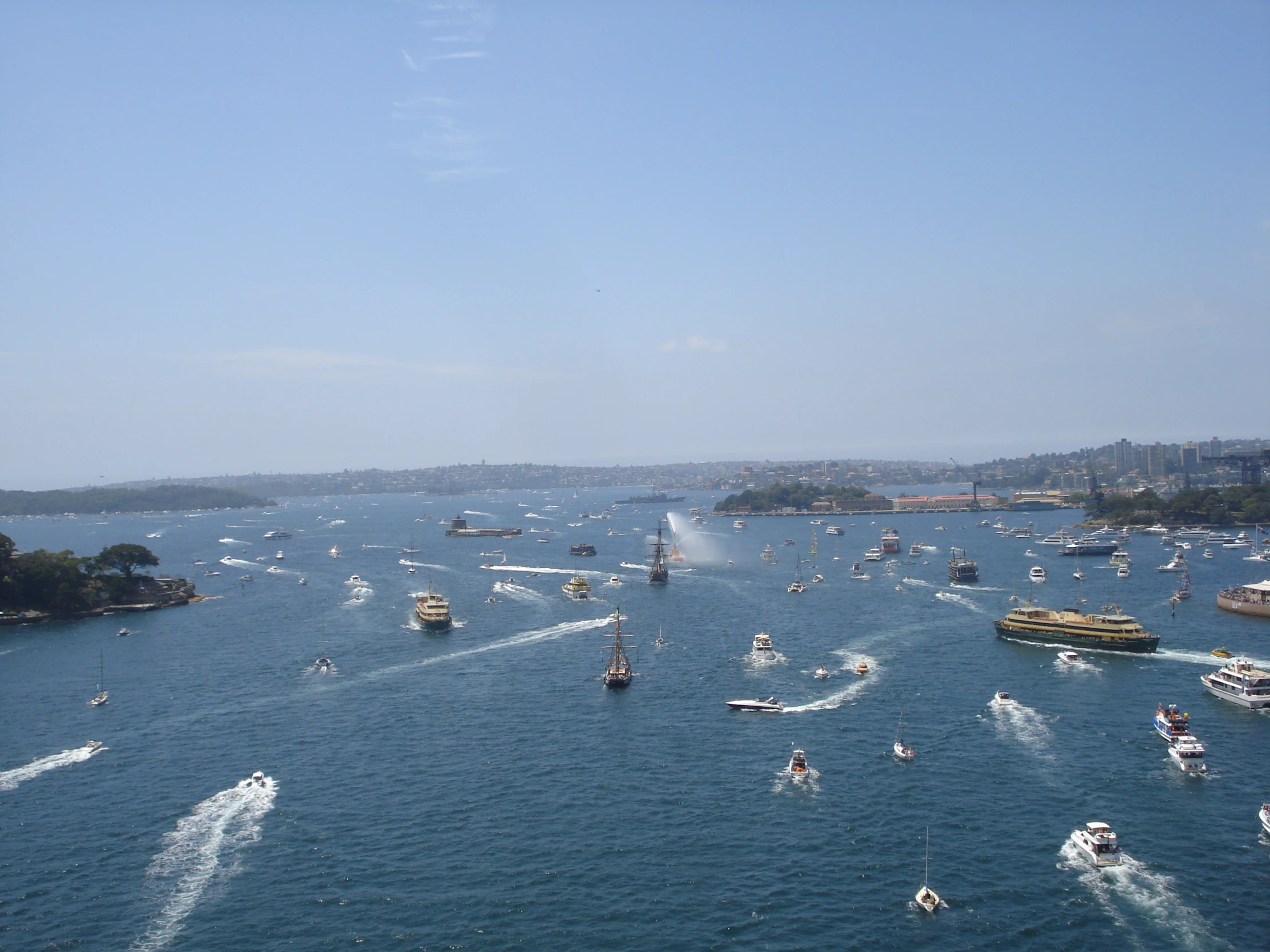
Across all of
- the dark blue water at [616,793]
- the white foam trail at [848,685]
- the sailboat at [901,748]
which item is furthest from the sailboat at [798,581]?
the sailboat at [901,748]

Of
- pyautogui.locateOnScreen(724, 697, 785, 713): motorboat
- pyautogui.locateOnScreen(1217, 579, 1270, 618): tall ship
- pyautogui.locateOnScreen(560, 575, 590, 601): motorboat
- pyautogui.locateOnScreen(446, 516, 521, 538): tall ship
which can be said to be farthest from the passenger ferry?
pyautogui.locateOnScreen(446, 516, 521, 538): tall ship

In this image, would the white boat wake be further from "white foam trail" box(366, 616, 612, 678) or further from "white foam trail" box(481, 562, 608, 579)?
"white foam trail" box(481, 562, 608, 579)

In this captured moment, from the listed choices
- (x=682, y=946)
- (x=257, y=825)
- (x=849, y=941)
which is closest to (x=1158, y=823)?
(x=849, y=941)

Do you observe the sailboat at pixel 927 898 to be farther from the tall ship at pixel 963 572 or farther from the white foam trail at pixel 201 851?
the tall ship at pixel 963 572

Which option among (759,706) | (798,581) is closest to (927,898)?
(759,706)

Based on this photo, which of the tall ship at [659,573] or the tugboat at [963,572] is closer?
the tugboat at [963,572]

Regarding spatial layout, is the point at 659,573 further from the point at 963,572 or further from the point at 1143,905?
the point at 1143,905
